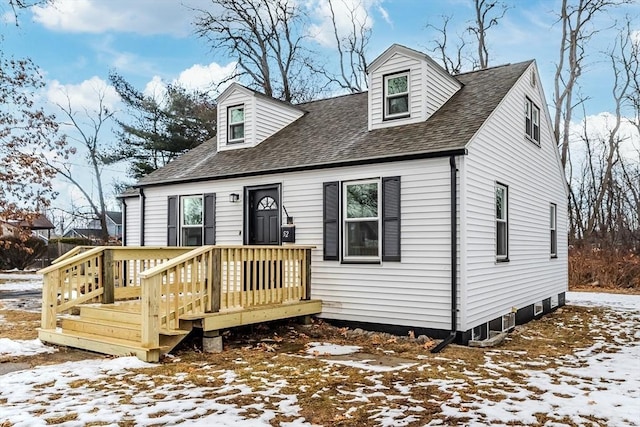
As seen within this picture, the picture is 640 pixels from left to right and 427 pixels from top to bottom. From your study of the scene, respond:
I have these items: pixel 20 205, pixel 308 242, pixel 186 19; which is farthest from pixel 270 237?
pixel 186 19

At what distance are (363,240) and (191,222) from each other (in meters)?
4.13

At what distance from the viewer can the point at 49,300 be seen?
289 inches

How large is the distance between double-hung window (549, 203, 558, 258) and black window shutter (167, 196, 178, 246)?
28.9 ft

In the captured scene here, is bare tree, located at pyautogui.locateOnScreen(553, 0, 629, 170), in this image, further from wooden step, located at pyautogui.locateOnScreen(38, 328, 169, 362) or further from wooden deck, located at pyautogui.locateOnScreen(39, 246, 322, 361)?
wooden step, located at pyautogui.locateOnScreen(38, 328, 169, 362)

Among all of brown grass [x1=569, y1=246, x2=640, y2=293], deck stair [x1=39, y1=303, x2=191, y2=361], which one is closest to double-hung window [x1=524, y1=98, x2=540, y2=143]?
deck stair [x1=39, y1=303, x2=191, y2=361]

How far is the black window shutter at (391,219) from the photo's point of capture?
7918mm

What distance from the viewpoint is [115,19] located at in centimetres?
1753

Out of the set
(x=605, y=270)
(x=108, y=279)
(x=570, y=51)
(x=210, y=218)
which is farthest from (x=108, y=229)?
(x=108, y=279)

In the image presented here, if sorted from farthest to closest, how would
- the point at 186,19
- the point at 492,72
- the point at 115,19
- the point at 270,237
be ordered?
the point at 186,19, the point at 115,19, the point at 492,72, the point at 270,237

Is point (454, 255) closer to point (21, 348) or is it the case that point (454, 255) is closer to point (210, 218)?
point (210, 218)

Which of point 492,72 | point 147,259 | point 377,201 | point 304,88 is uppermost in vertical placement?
point 304,88

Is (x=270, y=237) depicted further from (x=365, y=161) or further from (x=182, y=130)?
(x=182, y=130)

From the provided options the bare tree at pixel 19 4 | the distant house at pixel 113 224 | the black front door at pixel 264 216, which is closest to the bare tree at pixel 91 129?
the distant house at pixel 113 224

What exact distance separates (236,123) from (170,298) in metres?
5.24
